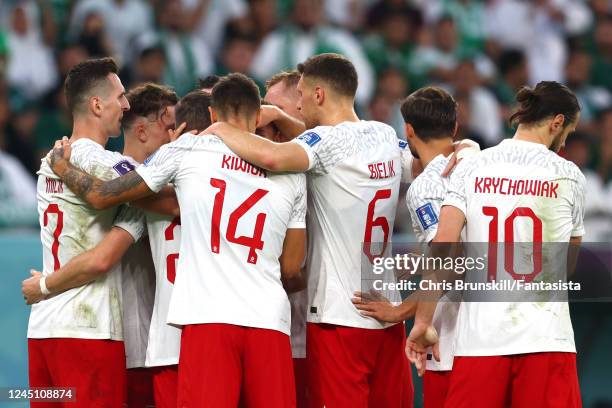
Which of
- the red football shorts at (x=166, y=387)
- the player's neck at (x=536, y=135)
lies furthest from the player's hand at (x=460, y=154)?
the red football shorts at (x=166, y=387)

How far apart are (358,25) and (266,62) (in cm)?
156

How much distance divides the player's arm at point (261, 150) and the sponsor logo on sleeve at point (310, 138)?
0.09m

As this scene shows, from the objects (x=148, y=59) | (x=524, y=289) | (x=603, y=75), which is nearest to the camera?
(x=524, y=289)

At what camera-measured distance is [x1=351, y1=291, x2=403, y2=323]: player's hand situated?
561cm

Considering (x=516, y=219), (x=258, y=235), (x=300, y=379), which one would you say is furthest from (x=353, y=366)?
(x=516, y=219)

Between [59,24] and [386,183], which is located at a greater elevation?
[59,24]

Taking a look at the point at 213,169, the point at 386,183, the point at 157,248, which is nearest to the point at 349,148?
the point at 386,183

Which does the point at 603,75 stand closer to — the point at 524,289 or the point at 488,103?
the point at 488,103

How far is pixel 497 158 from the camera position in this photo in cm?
528

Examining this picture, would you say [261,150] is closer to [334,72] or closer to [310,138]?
[310,138]

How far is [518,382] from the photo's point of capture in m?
5.14

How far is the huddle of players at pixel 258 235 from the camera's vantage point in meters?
5.19

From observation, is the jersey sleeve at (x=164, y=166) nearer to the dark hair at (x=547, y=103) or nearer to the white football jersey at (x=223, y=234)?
the white football jersey at (x=223, y=234)

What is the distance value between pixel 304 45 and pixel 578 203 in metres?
7.23
